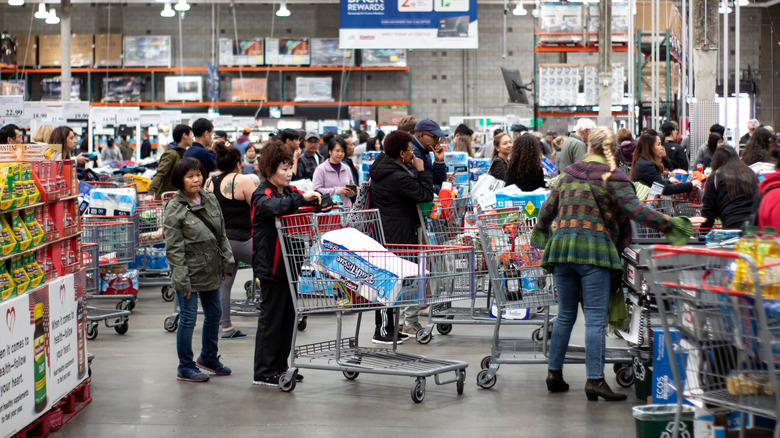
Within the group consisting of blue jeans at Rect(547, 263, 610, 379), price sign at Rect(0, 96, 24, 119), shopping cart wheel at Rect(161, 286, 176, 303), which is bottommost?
shopping cart wheel at Rect(161, 286, 176, 303)

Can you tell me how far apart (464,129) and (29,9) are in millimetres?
24837

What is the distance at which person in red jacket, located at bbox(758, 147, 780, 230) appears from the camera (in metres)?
4.44

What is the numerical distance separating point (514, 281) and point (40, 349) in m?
2.78

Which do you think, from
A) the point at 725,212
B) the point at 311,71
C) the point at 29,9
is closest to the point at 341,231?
the point at 725,212

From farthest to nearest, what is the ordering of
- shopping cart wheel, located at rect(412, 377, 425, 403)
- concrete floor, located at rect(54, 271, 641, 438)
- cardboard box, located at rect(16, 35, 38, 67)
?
cardboard box, located at rect(16, 35, 38, 67), shopping cart wheel, located at rect(412, 377, 425, 403), concrete floor, located at rect(54, 271, 641, 438)

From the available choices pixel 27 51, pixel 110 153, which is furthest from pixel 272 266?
pixel 27 51

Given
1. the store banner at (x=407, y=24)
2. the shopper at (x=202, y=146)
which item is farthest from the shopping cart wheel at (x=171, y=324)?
the store banner at (x=407, y=24)

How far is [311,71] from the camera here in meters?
33.4

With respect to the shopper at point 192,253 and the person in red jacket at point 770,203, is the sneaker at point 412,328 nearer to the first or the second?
the shopper at point 192,253

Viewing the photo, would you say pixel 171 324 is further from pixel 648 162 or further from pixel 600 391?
pixel 648 162

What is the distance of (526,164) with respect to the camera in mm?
7906

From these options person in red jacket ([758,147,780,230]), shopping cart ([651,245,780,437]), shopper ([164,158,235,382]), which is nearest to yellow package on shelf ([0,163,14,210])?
shopper ([164,158,235,382])

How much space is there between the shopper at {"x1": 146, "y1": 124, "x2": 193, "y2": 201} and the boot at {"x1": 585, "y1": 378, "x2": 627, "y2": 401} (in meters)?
5.00

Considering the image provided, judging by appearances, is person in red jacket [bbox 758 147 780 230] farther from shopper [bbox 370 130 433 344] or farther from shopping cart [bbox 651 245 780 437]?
shopper [bbox 370 130 433 344]
